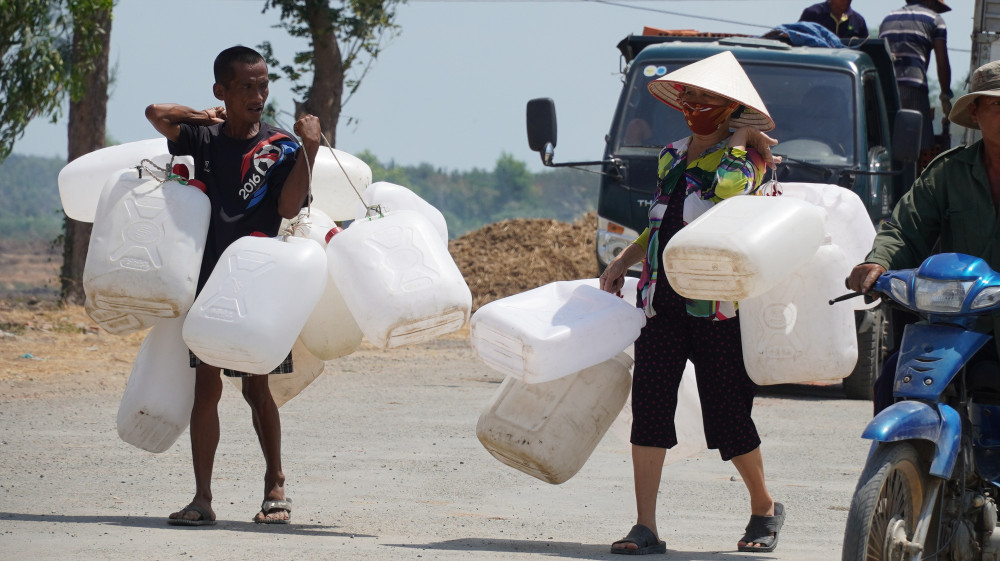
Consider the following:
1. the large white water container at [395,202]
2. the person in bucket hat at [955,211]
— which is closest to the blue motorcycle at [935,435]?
the person in bucket hat at [955,211]

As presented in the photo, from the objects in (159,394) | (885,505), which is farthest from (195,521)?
(885,505)

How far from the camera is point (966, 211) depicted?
170 inches

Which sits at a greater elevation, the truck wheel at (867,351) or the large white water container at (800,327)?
the large white water container at (800,327)

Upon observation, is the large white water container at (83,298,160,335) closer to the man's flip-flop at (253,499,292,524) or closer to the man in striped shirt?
the man's flip-flop at (253,499,292,524)

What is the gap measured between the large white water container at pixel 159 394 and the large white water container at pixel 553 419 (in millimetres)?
1145

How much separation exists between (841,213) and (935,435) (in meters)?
1.59

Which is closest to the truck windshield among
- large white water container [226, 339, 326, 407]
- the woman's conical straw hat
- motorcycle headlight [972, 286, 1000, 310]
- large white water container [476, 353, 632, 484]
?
large white water container [226, 339, 326, 407]

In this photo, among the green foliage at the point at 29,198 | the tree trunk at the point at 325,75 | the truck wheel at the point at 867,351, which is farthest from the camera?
the green foliage at the point at 29,198

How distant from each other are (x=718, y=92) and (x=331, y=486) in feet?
8.72

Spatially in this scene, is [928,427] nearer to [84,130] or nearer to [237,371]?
[237,371]

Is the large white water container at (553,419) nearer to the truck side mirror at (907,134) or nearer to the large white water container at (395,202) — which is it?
the large white water container at (395,202)

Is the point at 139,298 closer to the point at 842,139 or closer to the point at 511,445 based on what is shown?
the point at 511,445

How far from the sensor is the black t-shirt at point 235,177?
5.18m

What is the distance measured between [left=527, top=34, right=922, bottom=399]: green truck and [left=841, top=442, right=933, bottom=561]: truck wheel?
5.73 metres
